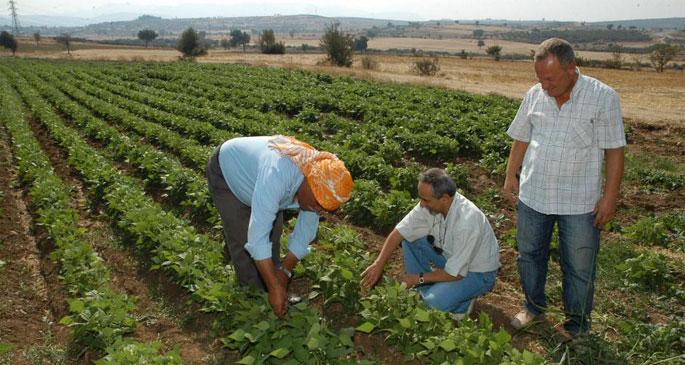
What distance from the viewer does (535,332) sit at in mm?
4258

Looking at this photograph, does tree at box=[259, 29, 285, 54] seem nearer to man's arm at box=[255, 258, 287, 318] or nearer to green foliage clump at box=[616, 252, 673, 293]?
green foliage clump at box=[616, 252, 673, 293]

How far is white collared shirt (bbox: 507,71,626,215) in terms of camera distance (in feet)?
12.2

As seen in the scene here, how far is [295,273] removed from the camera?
15.4 ft

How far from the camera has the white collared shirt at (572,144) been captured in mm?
3707

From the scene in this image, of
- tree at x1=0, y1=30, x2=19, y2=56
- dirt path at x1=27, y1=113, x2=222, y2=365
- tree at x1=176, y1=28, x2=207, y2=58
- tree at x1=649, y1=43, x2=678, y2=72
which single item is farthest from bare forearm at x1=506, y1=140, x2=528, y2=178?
tree at x1=0, y1=30, x2=19, y2=56

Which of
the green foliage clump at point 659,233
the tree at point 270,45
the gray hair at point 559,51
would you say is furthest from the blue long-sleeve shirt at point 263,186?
the tree at point 270,45

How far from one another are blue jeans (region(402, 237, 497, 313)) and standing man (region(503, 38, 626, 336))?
0.50m

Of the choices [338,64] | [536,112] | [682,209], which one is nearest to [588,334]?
[536,112]

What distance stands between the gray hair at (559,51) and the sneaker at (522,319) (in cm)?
211

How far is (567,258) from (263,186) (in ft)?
7.83

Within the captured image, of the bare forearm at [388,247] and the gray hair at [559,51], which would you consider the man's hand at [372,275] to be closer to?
the bare forearm at [388,247]

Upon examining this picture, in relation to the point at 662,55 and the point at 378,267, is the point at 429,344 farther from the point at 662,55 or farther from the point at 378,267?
the point at 662,55

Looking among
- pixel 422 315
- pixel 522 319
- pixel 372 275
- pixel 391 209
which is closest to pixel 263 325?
pixel 422 315

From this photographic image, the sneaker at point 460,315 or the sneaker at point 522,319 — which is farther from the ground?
the sneaker at point 460,315
